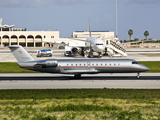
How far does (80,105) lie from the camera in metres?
20.2

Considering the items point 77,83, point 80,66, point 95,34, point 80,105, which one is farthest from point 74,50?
point 95,34

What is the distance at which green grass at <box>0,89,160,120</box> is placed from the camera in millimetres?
17156

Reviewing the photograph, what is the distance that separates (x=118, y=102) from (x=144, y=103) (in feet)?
6.76

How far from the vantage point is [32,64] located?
35688mm

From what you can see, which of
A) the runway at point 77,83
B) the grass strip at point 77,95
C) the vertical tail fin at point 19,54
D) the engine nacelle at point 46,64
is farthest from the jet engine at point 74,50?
the grass strip at point 77,95

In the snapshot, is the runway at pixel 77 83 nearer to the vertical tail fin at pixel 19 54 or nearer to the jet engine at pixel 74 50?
the vertical tail fin at pixel 19 54

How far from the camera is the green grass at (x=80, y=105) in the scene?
17.2m

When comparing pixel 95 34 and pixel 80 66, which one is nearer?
pixel 80 66

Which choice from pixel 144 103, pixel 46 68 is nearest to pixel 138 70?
pixel 46 68

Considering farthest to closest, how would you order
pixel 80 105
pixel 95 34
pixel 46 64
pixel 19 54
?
pixel 95 34
pixel 19 54
pixel 46 64
pixel 80 105

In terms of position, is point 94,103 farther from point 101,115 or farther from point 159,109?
point 159,109

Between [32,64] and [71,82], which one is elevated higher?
[32,64]

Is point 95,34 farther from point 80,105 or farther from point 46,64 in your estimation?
point 80,105

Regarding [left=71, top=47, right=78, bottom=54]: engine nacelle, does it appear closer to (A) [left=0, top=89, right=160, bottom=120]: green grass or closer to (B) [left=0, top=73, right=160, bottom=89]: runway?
(B) [left=0, top=73, right=160, bottom=89]: runway
